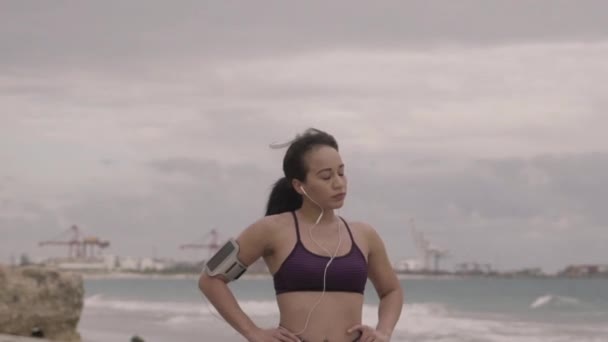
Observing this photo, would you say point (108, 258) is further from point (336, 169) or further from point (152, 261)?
point (336, 169)

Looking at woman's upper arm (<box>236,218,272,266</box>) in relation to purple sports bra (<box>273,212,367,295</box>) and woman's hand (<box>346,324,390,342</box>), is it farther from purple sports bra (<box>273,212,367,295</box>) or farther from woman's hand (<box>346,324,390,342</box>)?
woman's hand (<box>346,324,390,342</box>)

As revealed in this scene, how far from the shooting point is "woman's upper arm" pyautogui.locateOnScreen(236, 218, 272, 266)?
14.2 ft

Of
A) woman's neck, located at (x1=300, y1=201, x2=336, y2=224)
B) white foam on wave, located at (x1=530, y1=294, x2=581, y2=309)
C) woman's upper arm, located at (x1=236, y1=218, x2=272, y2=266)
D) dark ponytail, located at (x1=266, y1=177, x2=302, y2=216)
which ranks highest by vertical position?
dark ponytail, located at (x1=266, y1=177, x2=302, y2=216)

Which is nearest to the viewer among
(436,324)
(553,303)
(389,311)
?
(389,311)

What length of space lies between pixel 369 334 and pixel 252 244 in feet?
1.52

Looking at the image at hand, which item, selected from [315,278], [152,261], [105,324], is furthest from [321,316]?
[152,261]

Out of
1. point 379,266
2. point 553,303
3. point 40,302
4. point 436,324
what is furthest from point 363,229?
point 553,303

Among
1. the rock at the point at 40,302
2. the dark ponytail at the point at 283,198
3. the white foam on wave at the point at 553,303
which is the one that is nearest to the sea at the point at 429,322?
the white foam on wave at the point at 553,303

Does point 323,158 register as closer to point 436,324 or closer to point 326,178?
point 326,178

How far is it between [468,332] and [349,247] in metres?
31.8

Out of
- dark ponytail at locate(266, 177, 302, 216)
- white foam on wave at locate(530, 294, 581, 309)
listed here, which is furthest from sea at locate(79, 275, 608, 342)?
dark ponytail at locate(266, 177, 302, 216)

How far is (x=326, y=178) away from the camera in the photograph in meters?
4.22

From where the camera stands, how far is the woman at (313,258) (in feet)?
13.9

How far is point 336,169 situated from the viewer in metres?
4.23
